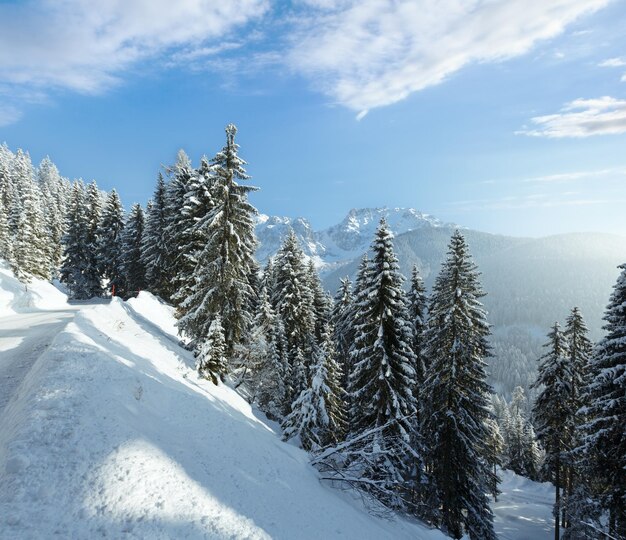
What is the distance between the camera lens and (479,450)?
20.2m

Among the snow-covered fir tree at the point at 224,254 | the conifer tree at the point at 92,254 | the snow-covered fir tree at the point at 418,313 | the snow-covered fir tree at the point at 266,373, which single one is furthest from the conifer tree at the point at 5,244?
the snow-covered fir tree at the point at 418,313

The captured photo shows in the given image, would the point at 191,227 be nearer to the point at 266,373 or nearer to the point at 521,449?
the point at 266,373

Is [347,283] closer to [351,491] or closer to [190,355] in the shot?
[190,355]

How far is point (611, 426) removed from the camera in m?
16.1

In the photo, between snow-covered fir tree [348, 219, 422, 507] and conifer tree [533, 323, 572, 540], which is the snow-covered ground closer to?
snow-covered fir tree [348, 219, 422, 507]

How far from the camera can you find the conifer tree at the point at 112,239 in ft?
163

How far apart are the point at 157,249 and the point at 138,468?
36728 millimetres

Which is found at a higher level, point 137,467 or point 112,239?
point 112,239

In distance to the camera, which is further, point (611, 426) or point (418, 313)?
point (418, 313)

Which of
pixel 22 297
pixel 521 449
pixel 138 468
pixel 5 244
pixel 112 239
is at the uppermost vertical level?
pixel 112 239

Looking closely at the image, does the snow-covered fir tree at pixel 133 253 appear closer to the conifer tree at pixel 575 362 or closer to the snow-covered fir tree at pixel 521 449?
the conifer tree at pixel 575 362

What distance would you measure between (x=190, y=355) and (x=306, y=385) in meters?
10.9

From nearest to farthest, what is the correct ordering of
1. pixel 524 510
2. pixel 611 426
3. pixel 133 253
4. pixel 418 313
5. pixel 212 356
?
pixel 611 426 < pixel 212 356 < pixel 418 313 < pixel 524 510 < pixel 133 253

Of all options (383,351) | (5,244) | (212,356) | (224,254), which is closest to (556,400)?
(383,351)
